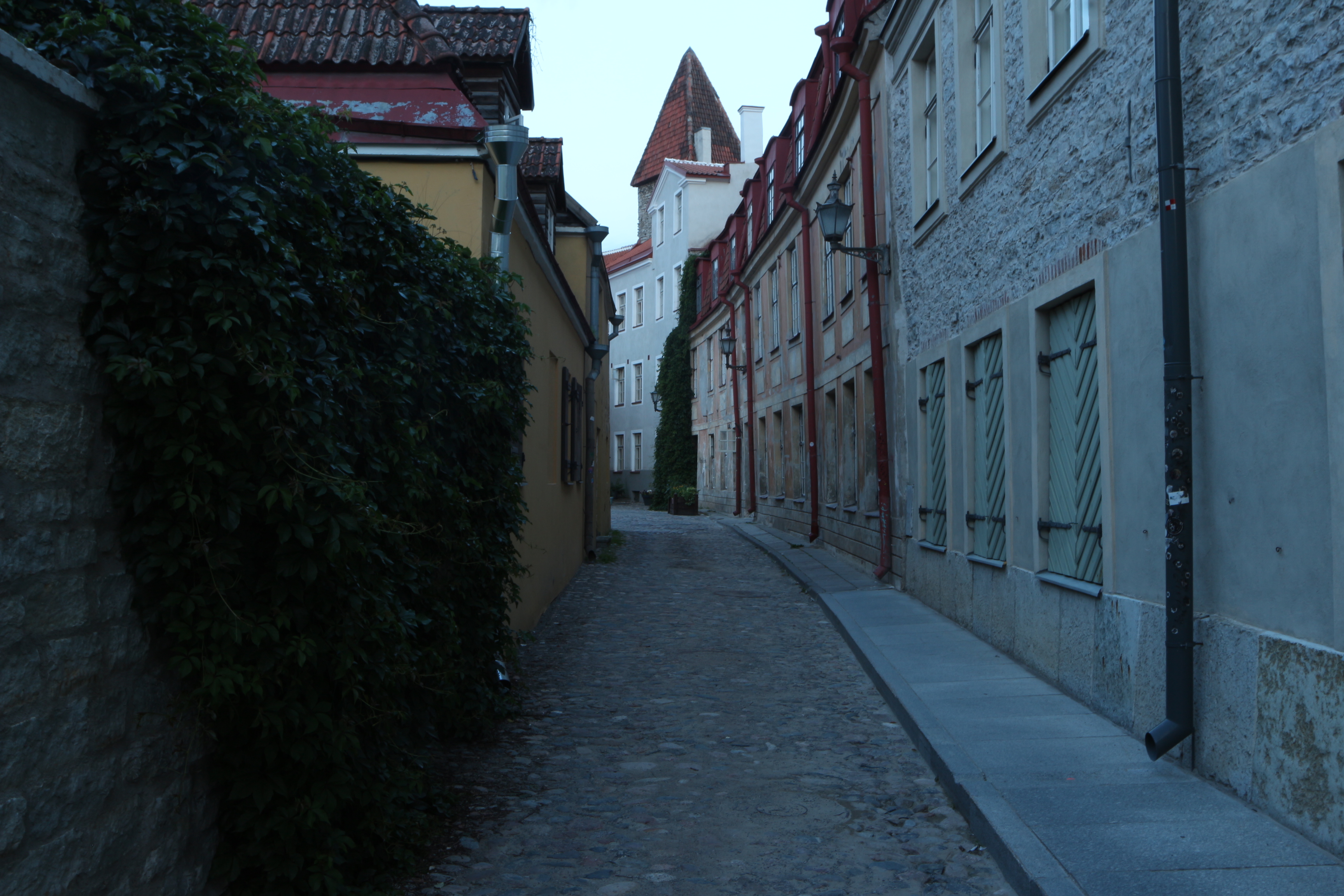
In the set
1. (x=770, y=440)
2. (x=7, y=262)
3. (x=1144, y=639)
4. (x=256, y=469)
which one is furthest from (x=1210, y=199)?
(x=770, y=440)

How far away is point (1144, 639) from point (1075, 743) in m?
0.62

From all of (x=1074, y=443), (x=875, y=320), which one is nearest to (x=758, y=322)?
(x=875, y=320)

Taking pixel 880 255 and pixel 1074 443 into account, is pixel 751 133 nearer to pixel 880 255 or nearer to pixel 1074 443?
pixel 880 255

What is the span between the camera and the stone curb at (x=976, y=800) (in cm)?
379

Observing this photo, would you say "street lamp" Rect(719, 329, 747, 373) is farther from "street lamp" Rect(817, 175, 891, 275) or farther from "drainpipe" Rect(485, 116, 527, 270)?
"drainpipe" Rect(485, 116, 527, 270)

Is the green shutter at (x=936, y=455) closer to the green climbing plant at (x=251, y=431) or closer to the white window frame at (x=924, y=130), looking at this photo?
the white window frame at (x=924, y=130)

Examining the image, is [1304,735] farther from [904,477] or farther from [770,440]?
[770,440]

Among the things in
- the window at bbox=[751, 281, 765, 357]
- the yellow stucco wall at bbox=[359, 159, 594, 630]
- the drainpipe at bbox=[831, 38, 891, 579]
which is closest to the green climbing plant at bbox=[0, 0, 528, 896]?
the yellow stucco wall at bbox=[359, 159, 594, 630]

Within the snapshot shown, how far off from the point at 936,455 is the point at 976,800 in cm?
643

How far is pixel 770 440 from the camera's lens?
24438mm

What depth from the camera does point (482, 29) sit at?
35.7 feet

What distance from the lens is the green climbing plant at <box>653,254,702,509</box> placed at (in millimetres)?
36281

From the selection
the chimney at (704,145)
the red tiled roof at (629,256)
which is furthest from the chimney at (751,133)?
the red tiled roof at (629,256)

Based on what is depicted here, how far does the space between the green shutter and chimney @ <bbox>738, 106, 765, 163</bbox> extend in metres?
31.0
